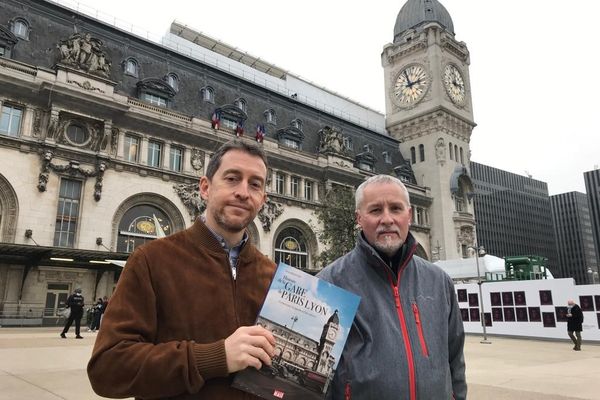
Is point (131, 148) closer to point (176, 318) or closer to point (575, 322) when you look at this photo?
point (575, 322)

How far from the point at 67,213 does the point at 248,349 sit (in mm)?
28386

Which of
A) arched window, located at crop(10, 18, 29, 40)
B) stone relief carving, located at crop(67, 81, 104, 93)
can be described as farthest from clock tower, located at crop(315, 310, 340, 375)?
arched window, located at crop(10, 18, 29, 40)

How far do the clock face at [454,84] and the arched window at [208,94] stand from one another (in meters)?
32.6

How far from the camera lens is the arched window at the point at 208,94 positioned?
37.4 m

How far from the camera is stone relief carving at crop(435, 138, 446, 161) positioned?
2094 inches

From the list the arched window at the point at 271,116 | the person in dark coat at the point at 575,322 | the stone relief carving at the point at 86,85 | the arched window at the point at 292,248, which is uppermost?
the arched window at the point at 271,116

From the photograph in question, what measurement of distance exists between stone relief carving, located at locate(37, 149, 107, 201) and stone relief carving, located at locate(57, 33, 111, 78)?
6.34 m

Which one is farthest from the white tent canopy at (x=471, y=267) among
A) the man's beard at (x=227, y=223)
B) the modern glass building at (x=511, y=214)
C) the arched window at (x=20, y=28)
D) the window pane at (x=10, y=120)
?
the modern glass building at (x=511, y=214)

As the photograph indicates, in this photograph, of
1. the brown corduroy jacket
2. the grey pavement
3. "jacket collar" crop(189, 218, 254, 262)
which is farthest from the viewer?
the grey pavement

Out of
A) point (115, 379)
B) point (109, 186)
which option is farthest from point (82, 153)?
point (115, 379)

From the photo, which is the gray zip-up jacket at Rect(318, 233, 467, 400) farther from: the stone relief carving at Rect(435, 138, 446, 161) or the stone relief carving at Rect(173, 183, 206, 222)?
the stone relief carving at Rect(435, 138, 446, 161)

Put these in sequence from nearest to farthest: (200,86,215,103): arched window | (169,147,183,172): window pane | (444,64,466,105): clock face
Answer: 1. (169,147,183,172): window pane
2. (200,86,215,103): arched window
3. (444,64,466,105): clock face

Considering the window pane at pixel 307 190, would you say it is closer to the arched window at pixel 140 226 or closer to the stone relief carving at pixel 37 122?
the arched window at pixel 140 226

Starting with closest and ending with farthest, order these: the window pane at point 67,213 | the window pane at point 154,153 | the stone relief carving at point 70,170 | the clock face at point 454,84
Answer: the stone relief carving at point 70,170 → the window pane at point 67,213 → the window pane at point 154,153 → the clock face at point 454,84
